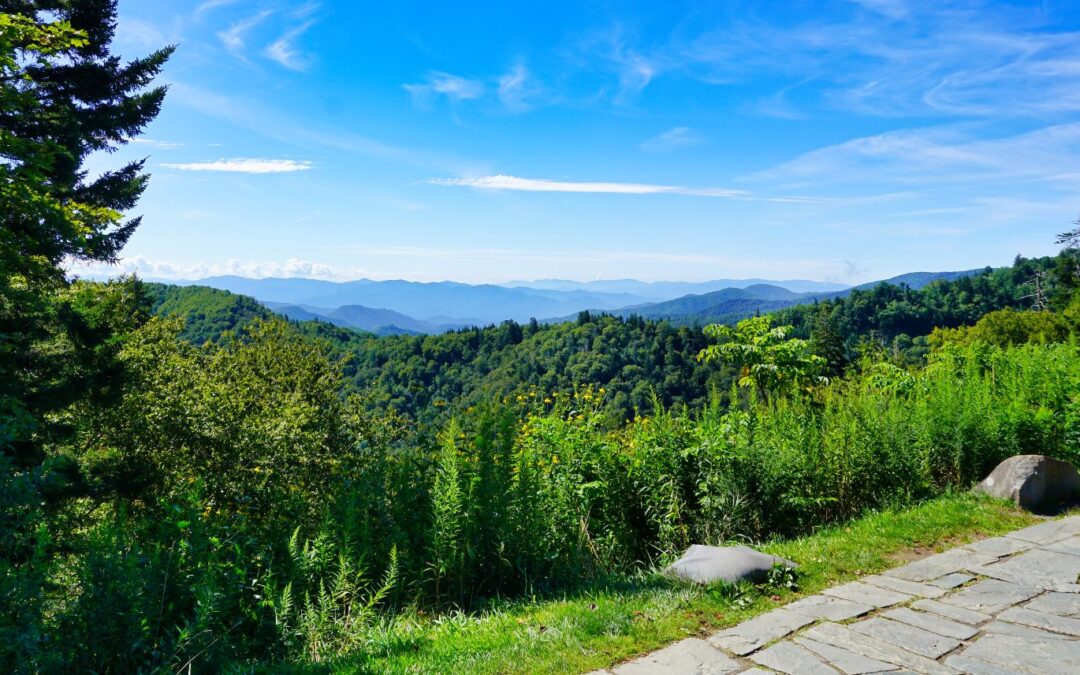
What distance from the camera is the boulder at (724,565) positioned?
13.5ft

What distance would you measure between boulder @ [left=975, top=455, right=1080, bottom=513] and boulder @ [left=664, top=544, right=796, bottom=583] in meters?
3.30

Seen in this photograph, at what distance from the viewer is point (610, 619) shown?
358 centimetres

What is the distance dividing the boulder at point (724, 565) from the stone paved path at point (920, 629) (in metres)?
0.36

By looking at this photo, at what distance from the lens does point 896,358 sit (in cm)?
1152

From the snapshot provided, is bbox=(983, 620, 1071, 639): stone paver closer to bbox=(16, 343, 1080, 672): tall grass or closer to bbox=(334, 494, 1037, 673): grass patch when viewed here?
bbox=(334, 494, 1037, 673): grass patch

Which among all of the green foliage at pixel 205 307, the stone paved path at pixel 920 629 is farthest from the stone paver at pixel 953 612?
the green foliage at pixel 205 307

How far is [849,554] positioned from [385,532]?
360 cm

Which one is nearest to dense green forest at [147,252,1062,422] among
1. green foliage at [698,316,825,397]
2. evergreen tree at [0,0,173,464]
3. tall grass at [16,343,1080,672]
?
evergreen tree at [0,0,173,464]

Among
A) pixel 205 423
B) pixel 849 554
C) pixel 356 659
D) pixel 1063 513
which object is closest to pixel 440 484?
pixel 356 659

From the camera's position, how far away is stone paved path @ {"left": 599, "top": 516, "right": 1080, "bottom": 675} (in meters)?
3.03

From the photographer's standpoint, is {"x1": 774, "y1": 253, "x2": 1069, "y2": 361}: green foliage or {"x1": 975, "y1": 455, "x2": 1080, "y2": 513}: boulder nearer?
{"x1": 975, "y1": 455, "x2": 1080, "y2": 513}: boulder

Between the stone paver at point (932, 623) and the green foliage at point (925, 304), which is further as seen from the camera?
the green foliage at point (925, 304)

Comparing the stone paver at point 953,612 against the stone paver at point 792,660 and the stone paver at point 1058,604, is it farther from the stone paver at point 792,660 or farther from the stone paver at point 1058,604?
Result: the stone paver at point 792,660

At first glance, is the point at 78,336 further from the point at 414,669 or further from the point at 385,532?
the point at 414,669
